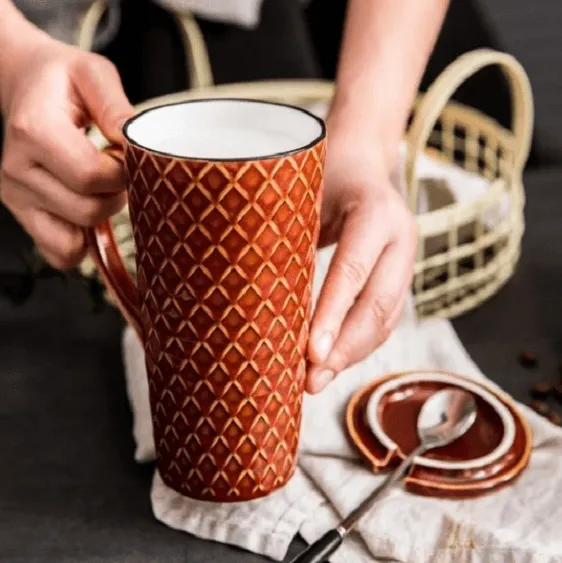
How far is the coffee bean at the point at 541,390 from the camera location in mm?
695

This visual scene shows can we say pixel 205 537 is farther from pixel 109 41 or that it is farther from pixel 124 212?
pixel 109 41

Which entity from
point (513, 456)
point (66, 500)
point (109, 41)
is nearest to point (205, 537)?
point (66, 500)

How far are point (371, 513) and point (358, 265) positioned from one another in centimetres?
16

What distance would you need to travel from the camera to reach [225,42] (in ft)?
4.42

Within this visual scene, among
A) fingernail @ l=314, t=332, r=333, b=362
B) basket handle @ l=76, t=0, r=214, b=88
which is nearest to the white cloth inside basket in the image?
fingernail @ l=314, t=332, r=333, b=362

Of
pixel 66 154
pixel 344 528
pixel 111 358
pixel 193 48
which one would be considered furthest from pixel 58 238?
pixel 193 48

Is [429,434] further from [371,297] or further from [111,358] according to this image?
[111,358]

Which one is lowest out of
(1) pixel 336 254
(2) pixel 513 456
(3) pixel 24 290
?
(3) pixel 24 290

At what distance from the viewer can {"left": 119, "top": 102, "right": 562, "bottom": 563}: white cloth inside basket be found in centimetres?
52

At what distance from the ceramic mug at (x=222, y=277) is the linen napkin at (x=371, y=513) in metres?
0.02

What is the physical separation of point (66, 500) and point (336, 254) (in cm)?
26

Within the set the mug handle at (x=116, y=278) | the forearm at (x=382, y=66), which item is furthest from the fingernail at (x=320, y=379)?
the forearm at (x=382, y=66)

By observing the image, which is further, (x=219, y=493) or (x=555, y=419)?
(x=555, y=419)

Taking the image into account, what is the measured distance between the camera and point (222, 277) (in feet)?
1.49
